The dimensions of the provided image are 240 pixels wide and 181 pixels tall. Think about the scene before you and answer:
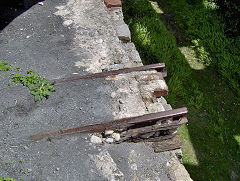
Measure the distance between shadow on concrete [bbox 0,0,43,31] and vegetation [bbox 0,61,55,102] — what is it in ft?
4.29

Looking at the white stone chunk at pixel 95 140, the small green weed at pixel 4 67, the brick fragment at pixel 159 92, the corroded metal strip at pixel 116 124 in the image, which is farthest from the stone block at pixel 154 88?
the small green weed at pixel 4 67

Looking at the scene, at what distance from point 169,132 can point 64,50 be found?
2.17 metres

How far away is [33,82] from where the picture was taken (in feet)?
12.3

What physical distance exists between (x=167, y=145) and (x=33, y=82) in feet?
6.73

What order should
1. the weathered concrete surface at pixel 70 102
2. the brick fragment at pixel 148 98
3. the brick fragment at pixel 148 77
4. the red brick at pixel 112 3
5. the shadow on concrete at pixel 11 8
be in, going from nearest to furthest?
the weathered concrete surface at pixel 70 102, the brick fragment at pixel 148 98, the brick fragment at pixel 148 77, the shadow on concrete at pixel 11 8, the red brick at pixel 112 3

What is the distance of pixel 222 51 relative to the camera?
6.25 meters

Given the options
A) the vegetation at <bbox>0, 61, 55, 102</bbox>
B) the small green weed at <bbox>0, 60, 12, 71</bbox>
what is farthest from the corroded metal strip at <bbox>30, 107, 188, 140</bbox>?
the small green weed at <bbox>0, 60, 12, 71</bbox>

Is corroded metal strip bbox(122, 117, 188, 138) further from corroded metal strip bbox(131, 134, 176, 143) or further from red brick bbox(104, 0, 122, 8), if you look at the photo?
red brick bbox(104, 0, 122, 8)

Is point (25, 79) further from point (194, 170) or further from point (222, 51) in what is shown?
point (222, 51)

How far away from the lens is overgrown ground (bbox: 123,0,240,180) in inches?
179

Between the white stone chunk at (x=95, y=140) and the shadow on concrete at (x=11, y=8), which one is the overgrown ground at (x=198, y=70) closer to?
the white stone chunk at (x=95, y=140)

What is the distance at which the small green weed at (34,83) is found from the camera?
11.8ft

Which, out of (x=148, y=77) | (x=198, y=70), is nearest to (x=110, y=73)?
(x=148, y=77)

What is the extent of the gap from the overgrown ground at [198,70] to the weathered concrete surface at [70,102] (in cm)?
146
